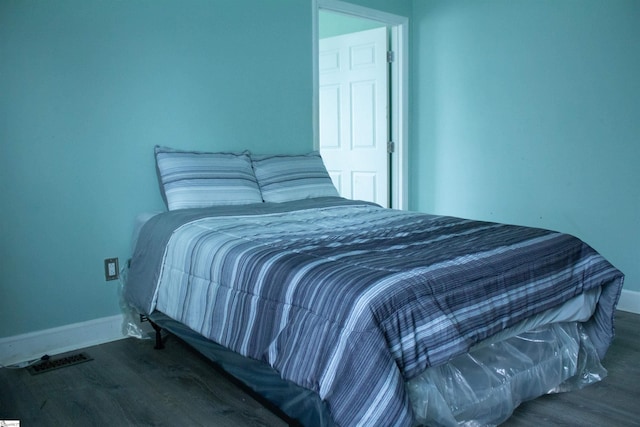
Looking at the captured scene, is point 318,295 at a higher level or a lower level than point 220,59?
lower

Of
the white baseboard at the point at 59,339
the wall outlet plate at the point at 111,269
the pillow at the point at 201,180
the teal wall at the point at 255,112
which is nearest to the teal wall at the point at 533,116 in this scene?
the teal wall at the point at 255,112

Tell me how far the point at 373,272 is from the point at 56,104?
195 cm

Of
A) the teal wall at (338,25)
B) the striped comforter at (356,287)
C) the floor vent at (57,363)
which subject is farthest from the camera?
the teal wall at (338,25)

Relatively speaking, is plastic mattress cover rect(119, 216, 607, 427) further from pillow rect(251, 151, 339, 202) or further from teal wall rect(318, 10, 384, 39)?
teal wall rect(318, 10, 384, 39)

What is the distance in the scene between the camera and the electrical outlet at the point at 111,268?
9.66 feet

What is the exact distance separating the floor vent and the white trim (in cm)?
307

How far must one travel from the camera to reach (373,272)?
66.1 inches

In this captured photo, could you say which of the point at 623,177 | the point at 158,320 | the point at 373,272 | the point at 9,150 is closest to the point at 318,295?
the point at 373,272

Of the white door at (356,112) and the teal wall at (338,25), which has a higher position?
the teal wall at (338,25)

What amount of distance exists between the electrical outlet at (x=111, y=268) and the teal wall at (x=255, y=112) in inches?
1.3

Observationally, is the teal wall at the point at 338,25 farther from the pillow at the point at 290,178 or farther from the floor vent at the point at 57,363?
the floor vent at the point at 57,363

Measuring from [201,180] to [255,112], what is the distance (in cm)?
78

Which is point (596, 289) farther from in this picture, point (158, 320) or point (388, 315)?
point (158, 320)

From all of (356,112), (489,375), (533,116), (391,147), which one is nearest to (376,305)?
(489,375)
